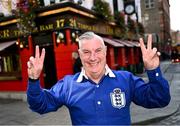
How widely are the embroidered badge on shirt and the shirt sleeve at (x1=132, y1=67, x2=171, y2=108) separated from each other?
17 centimetres

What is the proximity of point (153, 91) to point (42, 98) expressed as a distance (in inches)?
38.6

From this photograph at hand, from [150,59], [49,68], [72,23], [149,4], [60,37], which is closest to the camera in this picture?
[150,59]

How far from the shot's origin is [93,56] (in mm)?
2941

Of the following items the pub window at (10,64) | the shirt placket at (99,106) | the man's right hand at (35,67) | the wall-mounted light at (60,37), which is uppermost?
the wall-mounted light at (60,37)

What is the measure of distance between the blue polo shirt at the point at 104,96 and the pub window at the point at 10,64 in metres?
12.9

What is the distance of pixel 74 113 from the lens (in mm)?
2975

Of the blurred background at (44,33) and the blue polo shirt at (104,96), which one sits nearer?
the blue polo shirt at (104,96)

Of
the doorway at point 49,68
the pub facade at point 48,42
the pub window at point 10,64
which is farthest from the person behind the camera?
the pub window at point 10,64

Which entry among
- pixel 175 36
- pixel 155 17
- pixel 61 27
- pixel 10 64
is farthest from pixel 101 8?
pixel 175 36

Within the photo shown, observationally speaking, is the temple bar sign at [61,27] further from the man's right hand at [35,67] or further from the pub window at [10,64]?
the man's right hand at [35,67]

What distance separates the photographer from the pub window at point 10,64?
15.7 metres

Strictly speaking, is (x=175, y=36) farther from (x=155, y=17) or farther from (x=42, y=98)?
(x=42, y=98)

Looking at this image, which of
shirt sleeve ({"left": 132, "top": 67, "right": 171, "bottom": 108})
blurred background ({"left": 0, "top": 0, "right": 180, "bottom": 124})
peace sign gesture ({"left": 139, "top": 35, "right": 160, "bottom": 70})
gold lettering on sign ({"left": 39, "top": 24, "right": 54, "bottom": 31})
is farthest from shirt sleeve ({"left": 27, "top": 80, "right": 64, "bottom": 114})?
gold lettering on sign ({"left": 39, "top": 24, "right": 54, "bottom": 31})

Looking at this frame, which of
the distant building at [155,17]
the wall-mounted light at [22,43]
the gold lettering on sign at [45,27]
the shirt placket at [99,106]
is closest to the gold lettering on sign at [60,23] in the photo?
the gold lettering on sign at [45,27]
